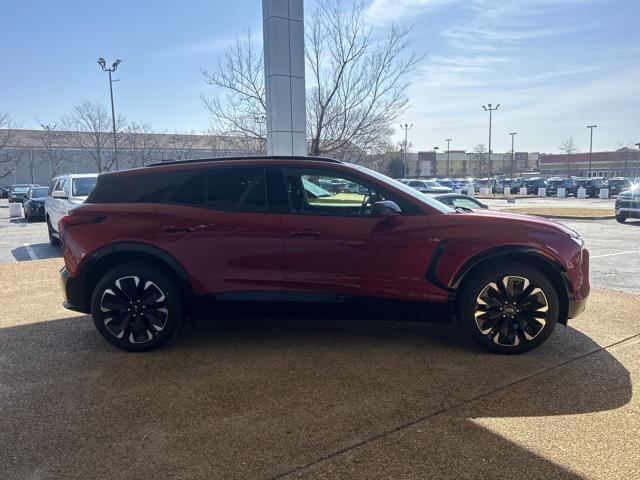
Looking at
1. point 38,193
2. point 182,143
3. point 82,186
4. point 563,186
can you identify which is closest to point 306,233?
point 82,186

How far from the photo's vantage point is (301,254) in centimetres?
438

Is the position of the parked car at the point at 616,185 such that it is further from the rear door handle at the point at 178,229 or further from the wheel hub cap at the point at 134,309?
the wheel hub cap at the point at 134,309

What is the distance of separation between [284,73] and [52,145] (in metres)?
69.9

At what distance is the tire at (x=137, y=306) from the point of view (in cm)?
447

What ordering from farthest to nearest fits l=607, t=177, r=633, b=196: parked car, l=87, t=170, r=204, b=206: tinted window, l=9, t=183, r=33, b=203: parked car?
1. l=607, t=177, r=633, b=196: parked car
2. l=9, t=183, r=33, b=203: parked car
3. l=87, t=170, r=204, b=206: tinted window

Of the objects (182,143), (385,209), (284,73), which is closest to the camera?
(385,209)

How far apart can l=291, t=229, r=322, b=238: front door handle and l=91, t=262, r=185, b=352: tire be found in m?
1.22

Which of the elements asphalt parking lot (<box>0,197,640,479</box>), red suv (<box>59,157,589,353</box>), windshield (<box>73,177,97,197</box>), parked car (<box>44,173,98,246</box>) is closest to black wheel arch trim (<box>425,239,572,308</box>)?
red suv (<box>59,157,589,353</box>)

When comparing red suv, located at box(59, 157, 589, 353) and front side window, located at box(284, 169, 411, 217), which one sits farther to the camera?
front side window, located at box(284, 169, 411, 217)

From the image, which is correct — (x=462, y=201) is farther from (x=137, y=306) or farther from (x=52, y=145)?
(x=52, y=145)

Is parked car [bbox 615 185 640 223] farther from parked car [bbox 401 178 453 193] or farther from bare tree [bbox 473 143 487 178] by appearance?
bare tree [bbox 473 143 487 178]

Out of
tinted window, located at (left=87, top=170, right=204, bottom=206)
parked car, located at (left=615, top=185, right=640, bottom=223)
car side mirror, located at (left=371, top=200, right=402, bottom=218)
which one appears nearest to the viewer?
car side mirror, located at (left=371, top=200, right=402, bottom=218)

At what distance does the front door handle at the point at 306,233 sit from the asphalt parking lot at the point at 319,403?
1.09 metres

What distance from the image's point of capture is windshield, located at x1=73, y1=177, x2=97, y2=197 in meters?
11.0
